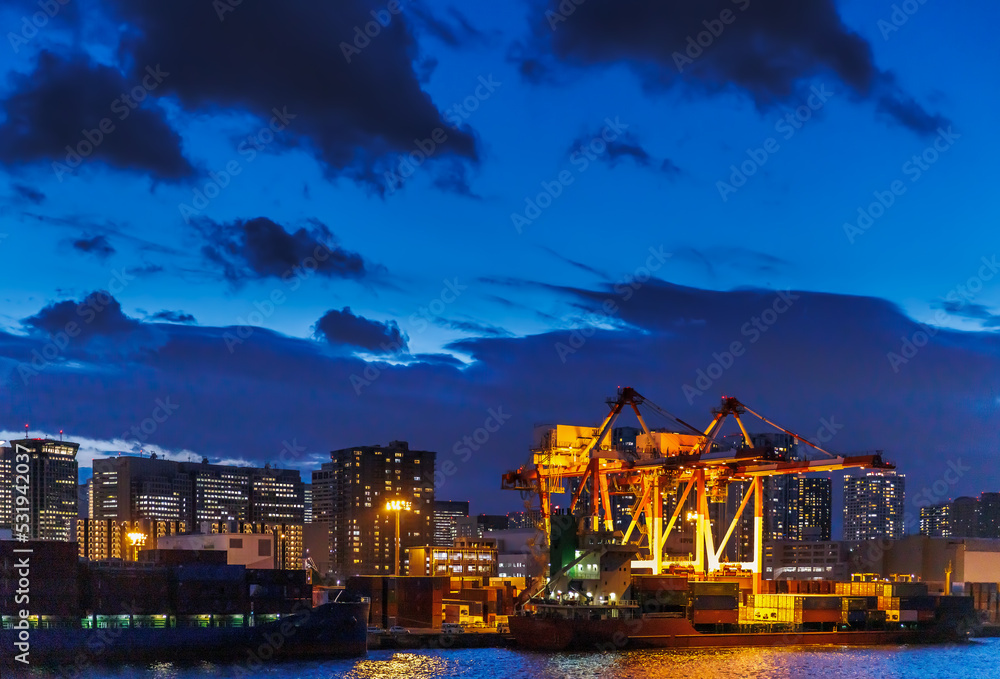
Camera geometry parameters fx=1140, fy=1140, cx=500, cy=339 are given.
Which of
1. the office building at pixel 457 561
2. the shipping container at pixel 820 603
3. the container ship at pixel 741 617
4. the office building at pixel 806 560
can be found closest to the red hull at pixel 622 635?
the container ship at pixel 741 617

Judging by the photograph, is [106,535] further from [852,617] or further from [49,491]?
[852,617]

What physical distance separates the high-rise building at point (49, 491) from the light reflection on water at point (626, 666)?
332ft

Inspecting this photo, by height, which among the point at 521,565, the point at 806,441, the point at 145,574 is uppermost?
the point at 806,441

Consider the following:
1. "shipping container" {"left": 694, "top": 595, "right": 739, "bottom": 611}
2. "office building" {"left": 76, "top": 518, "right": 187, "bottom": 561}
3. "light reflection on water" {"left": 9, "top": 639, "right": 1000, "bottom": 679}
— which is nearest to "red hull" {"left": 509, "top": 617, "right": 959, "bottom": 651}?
"light reflection on water" {"left": 9, "top": 639, "right": 1000, "bottom": 679}

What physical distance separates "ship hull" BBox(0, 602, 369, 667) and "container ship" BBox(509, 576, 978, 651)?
515 inches

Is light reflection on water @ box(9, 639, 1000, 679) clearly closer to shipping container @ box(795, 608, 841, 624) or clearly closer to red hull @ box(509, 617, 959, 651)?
red hull @ box(509, 617, 959, 651)

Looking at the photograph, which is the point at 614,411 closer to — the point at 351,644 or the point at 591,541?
the point at 591,541

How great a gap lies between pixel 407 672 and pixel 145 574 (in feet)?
50.5

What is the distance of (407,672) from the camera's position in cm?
6050

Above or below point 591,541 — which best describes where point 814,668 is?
below

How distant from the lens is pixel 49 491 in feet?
519

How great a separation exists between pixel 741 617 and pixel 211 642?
37.3 m

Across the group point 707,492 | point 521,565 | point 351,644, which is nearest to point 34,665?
point 351,644

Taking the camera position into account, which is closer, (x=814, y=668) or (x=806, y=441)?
(x=814, y=668)
